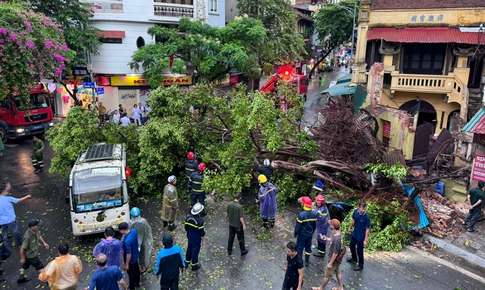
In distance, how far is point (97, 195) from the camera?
9.70 m

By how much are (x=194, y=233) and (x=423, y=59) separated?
18.2 meters

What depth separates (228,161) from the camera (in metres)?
11.7

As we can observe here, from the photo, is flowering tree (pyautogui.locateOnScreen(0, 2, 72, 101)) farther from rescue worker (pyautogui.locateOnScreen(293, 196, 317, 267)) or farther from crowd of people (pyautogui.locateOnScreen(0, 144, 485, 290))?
rescue worker (pyautogui.locateOnScreen(293, 196, 317, 267))

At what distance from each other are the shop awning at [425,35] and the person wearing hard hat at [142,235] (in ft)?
56.8

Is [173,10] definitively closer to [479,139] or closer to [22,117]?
[22,117]

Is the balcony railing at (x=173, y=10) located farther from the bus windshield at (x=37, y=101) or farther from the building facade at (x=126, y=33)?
the bus windshield at (x=37, y=101)

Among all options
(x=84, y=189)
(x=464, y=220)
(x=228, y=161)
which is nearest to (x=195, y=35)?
(x=228, y=161)

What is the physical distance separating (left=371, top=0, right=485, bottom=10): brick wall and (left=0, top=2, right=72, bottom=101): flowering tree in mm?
17041

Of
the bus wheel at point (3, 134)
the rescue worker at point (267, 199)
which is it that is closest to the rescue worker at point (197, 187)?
the rescue worker at point (267, 199)

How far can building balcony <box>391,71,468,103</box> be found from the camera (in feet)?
62.1

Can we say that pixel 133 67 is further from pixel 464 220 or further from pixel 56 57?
pixel 464 220

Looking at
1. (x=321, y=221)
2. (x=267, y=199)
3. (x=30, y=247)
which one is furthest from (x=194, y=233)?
(x=30, y=247)

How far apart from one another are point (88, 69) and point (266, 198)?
1950cm

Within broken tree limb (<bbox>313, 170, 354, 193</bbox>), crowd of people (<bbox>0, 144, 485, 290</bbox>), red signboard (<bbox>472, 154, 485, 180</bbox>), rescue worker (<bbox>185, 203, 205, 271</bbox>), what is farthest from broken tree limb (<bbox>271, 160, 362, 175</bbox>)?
rescue worker (<bbox>185, 203, 205, 271</bbox>)
